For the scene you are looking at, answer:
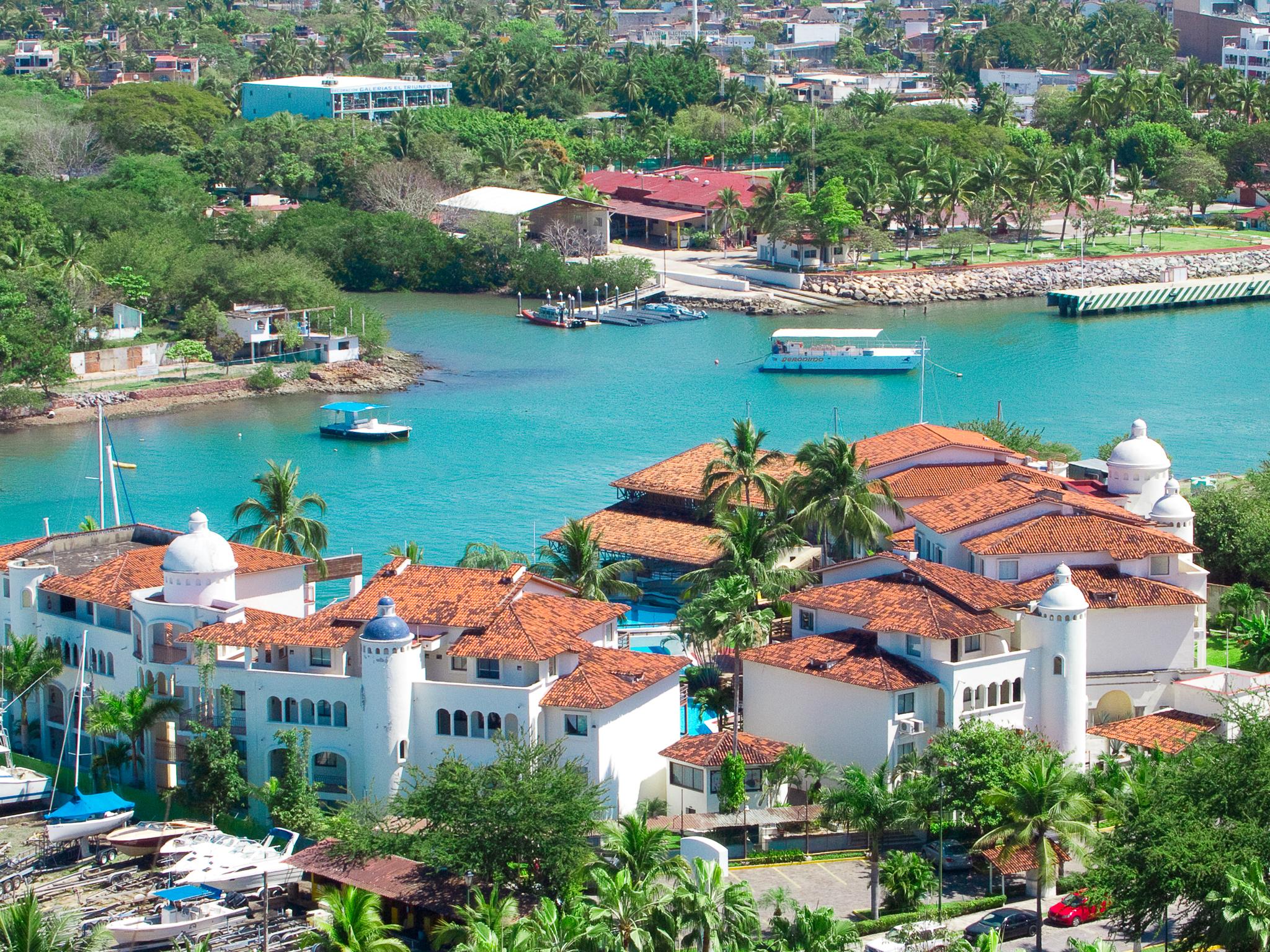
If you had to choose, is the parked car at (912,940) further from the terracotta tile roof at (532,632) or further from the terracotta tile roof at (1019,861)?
the terracotta tile roof at (532,632)

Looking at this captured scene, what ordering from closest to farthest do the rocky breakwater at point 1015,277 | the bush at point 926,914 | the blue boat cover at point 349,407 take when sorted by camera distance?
the bush at point 926,914, the blue boat cover at point 349,407, the rocky breakwater at point 1015,277

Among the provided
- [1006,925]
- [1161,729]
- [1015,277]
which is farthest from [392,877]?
[1015,277]

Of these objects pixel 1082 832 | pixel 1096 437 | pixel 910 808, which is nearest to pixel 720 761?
pixel 910 808

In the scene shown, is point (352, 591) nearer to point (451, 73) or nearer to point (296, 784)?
point (296, 784)

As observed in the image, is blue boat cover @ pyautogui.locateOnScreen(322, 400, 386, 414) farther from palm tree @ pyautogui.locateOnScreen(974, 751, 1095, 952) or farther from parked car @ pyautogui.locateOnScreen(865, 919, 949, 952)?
parked car @ pyautogui.locateOnScreen(865, 919, 949, 952)

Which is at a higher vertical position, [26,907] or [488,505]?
[26,907]

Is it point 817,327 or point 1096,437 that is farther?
point 817,327

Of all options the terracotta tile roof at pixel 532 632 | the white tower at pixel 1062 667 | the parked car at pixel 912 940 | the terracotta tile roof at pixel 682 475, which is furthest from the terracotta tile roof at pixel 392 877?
the terracotta tile roof at pixel 682 475
